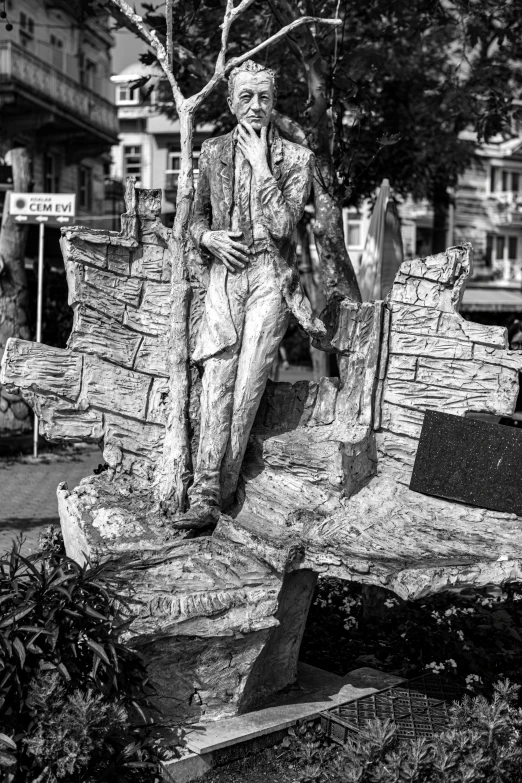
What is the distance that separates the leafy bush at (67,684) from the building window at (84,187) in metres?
24.8

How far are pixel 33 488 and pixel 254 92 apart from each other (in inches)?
275

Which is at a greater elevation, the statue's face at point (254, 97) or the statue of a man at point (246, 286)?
the statue's face at point (254, 97)

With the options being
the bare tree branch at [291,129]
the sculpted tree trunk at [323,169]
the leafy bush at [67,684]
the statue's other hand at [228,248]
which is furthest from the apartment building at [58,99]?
the leafy bush at [67,684]

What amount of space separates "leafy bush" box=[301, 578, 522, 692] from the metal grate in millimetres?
461

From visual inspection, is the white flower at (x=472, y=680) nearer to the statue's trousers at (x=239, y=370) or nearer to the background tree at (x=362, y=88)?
the statue's trousers at (x=239, y=370)

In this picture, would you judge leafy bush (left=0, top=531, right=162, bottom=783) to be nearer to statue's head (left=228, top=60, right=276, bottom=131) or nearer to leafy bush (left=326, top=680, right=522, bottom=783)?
leafy bush (left=326, top=680, right=522, bottom=783)

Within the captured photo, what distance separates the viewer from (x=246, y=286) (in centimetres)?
452

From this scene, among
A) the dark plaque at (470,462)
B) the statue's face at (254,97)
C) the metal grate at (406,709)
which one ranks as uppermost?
the statue's face at (254,97)

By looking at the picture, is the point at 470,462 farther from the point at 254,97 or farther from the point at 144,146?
the point at 144,146

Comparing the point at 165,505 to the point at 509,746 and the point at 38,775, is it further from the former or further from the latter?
the point at 509,746

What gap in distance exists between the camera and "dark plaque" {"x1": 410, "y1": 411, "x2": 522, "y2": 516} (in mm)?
4246

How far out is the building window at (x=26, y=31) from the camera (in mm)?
23430

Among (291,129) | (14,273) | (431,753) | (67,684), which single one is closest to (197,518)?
(67,684)

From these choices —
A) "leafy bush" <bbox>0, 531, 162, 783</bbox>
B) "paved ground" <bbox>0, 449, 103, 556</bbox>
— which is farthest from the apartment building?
"leafy bush" <bbox>0, 531, 162, 783</bbox>
